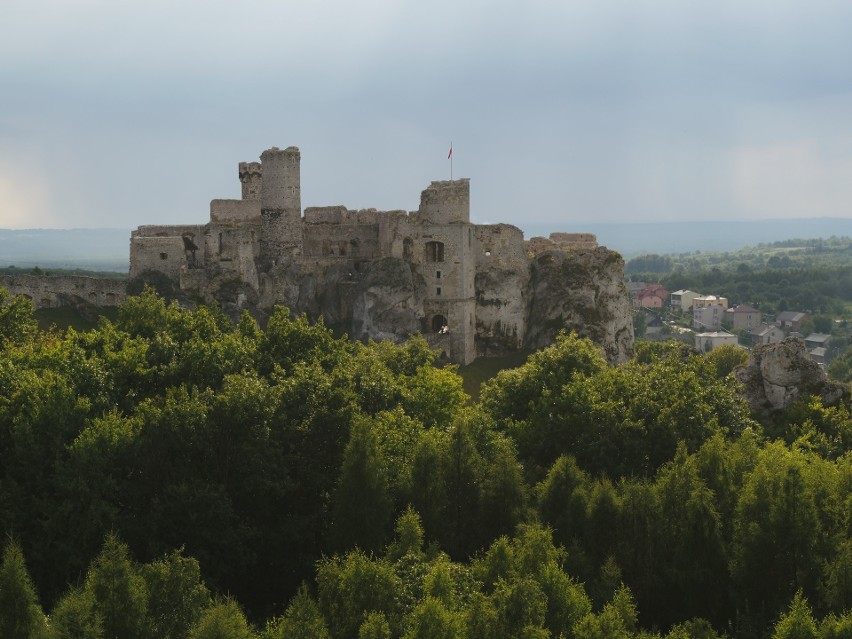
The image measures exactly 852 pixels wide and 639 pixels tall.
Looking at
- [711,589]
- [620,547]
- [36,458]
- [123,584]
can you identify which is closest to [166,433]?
[36,458]

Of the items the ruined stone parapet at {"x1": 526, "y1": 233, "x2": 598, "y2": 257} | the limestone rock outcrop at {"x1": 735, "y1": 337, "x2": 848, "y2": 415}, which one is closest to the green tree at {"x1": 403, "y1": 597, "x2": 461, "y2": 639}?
the limestone rock outcrop at {"x1": 735, "y1": 337, "x2": 848, "y2": 415}

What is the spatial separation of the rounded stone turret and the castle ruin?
0.25ft

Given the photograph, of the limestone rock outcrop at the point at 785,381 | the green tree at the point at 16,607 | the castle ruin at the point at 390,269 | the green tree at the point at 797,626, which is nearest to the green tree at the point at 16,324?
the castle ruin at the point at 390,269

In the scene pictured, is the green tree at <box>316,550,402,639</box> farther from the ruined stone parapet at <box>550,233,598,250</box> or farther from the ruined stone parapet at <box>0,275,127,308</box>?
the ruined stone parapet at <box>550,233,598,250</box>

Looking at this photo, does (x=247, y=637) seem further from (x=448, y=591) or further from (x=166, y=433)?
(x=166, y=433)

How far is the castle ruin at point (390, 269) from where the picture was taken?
76.6m

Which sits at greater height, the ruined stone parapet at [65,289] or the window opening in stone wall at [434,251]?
the window opening in stone wall at [434,251]

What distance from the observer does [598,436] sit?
44.2 meters

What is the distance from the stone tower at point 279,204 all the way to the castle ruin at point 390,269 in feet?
0.25

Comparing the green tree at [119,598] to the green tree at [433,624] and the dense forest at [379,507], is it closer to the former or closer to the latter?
the dense forest at [379,507]

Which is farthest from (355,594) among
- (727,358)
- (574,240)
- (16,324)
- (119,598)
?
(727,358)

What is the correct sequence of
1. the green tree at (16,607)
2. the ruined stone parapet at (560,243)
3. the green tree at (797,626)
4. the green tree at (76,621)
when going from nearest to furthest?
the green tree at (76,621), the green tree at (797,626), the green tree at (16,607), the ruined stone parapet at (560,243)

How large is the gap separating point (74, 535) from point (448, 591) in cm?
1331

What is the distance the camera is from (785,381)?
51.3 meters
